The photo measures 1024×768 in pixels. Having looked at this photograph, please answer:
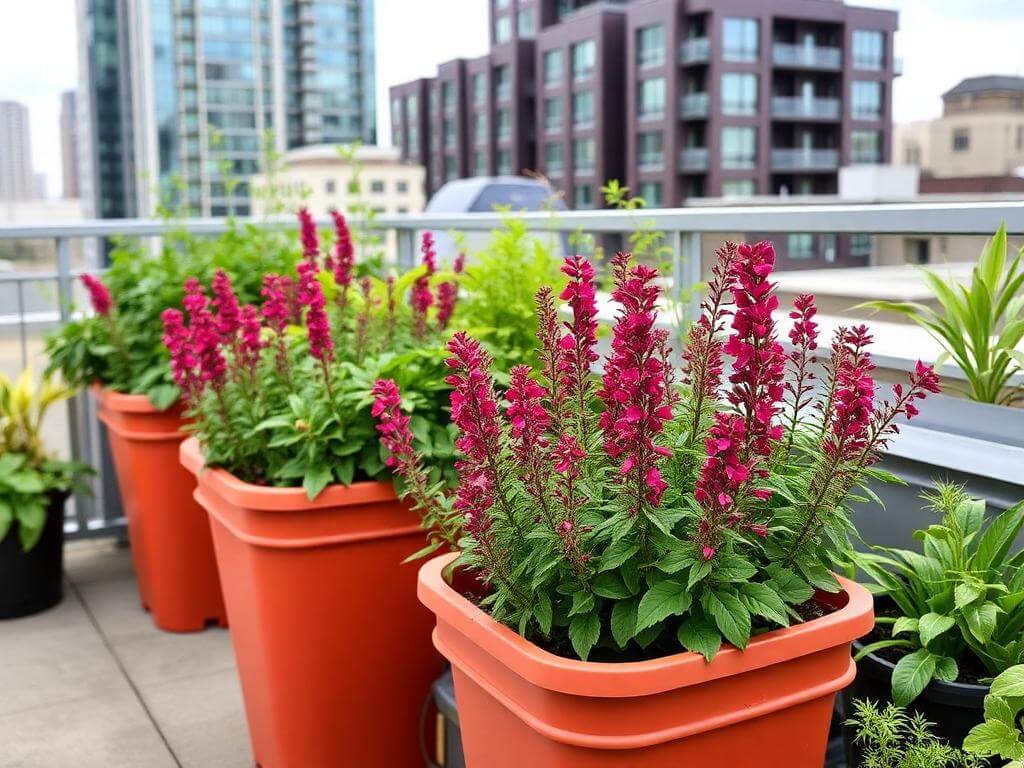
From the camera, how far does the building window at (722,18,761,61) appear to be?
57844 mm

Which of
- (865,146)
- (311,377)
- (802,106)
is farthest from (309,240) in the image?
(865,146)

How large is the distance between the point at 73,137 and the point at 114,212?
10398 millimetres

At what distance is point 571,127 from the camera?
215 ft

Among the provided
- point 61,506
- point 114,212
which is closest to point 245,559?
point 61,506

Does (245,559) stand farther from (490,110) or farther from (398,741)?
(490,110)

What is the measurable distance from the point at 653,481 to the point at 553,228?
4.60ft

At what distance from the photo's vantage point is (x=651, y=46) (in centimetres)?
6084

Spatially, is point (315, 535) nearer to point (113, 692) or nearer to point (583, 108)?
point (113, 692)

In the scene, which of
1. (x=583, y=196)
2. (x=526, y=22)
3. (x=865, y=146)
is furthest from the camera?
(x=526, y=22)

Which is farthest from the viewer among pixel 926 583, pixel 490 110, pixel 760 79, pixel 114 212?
pixel 114 212

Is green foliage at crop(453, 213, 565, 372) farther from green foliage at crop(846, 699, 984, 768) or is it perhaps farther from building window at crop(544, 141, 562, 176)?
building window at crop(544, 141, 562, 176)

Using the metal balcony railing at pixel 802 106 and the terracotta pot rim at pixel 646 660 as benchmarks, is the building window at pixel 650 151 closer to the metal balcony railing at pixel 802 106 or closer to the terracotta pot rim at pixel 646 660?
the metal balcony railing at pixel 802 106

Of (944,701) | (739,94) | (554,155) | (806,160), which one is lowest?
(944,701)

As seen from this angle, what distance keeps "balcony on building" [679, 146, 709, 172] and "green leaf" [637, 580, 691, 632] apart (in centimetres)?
6139
